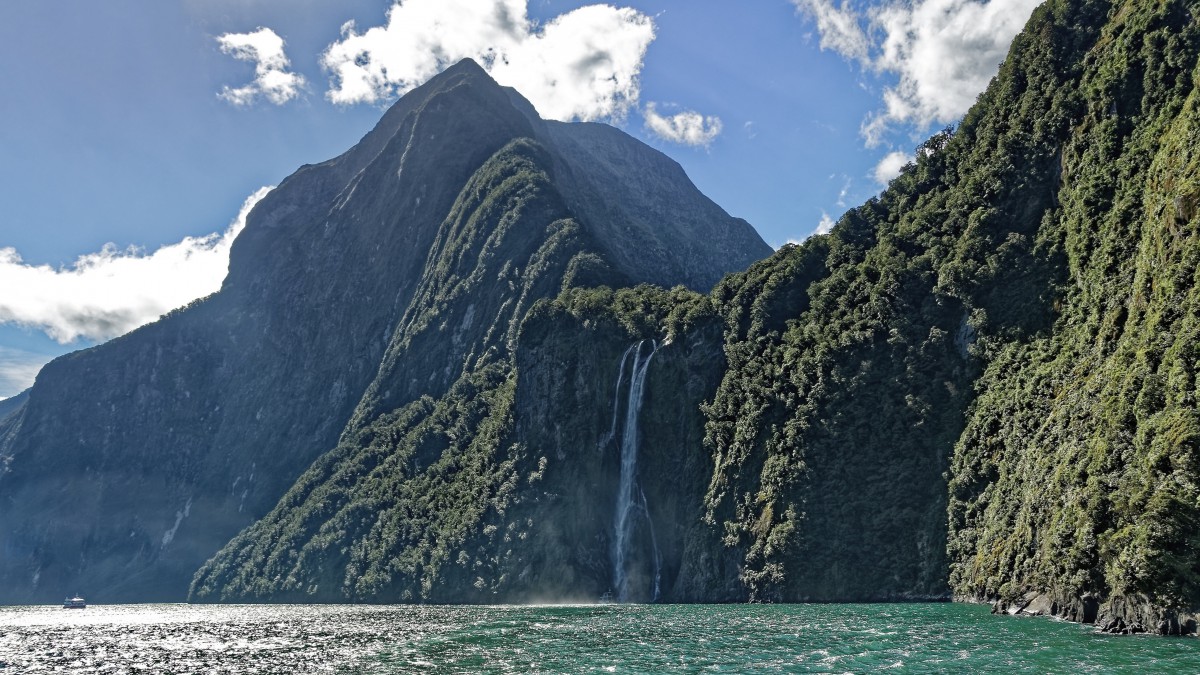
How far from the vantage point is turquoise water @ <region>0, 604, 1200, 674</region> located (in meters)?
44.4

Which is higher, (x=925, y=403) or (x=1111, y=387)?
(x=925, y=403)

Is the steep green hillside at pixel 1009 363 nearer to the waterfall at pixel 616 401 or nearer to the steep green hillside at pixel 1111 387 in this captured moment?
the steep green hillside at pixel 1111 387

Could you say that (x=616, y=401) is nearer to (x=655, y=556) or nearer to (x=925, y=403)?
(x=655, y=556)

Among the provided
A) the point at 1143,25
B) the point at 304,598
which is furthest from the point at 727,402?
the point at 304,598

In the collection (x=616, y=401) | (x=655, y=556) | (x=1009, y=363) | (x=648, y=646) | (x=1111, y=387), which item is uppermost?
(x=616, y=401)

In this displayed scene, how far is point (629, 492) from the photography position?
127062mm

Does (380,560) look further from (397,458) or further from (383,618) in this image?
(383,618)

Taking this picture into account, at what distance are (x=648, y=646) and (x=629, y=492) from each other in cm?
7100

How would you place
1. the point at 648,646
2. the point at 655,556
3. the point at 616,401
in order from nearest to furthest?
the point at 648,646, the point at 655,556, the point at 616,401

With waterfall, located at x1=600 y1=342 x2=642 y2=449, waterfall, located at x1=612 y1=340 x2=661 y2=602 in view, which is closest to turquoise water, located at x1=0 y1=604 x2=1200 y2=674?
waterfall, located at x1=612 y1=340 x2=661 y2=602

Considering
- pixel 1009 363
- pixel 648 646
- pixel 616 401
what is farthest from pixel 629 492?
pixel 648 646

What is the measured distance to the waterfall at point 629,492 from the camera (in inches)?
4751

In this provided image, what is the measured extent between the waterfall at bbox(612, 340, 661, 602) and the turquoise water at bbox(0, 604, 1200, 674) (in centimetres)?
3158

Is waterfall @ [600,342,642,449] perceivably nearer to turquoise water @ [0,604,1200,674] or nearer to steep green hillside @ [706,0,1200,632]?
steep green hillside @ [706,0,1200,632]
